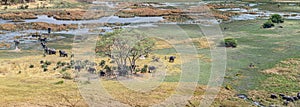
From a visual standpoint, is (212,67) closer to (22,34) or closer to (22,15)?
(22,34)

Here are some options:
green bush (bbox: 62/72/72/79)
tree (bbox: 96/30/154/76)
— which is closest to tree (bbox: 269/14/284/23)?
tree (bbox: 96/30/154/76)

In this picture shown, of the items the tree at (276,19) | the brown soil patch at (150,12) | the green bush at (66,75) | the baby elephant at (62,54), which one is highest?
the tree at (276,19)

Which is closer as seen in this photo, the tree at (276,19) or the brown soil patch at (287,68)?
the brown soil patch at (287,68)

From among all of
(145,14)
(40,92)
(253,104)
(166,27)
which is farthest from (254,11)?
(40,92)

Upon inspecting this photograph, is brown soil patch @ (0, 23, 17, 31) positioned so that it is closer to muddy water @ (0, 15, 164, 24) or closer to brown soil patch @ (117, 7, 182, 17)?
muddy water @ (0, 15, 164, 24)

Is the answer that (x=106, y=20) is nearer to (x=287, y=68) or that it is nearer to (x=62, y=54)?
(x=62, y=54)

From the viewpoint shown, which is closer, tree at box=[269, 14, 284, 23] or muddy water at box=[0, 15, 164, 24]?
tree at box=[269, 14, 284, 23]

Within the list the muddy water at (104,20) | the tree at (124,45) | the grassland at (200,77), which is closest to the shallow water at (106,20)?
the muddy water at (104,20)

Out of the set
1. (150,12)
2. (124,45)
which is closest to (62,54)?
(124,45)

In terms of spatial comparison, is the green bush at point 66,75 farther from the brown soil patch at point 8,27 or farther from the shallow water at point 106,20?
the shallow water at point 106,20

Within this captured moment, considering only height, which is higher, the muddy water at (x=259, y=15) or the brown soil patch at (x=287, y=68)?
the muddy water at (x=259, y=15)

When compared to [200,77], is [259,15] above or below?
above
